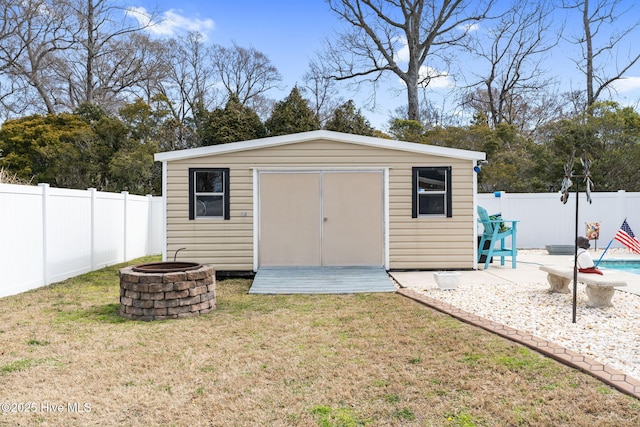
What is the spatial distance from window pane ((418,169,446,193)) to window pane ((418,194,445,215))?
0.13 m

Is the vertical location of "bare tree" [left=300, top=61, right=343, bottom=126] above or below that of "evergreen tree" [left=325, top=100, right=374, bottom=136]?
above

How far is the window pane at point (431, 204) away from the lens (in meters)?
8.66

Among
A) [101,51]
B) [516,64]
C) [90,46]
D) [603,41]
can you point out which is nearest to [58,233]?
[90,46]

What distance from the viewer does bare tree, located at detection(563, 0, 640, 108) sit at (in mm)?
20484

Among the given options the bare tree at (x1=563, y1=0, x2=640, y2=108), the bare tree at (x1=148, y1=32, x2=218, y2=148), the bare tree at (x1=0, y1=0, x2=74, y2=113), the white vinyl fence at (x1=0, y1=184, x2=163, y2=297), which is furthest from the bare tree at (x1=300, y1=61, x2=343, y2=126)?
the white vinyl fence at (x1=0, y1=184, x2=163, y2=297)

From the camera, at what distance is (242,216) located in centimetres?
860

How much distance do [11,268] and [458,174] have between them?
24.0 ft

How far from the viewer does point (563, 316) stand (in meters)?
5.31

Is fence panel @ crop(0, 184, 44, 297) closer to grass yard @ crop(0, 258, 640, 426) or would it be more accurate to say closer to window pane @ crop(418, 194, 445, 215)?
grass yard @ crop(0, 258, 640, 426)

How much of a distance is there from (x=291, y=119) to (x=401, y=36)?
25.6 ft

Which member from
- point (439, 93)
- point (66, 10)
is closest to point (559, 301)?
point (439, 93)

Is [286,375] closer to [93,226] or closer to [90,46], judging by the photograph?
[93,226]

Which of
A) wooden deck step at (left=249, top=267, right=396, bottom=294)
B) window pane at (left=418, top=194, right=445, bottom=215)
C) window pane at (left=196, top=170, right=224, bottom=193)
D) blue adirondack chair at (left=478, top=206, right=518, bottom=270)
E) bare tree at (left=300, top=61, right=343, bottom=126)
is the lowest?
wooden deck step at (left=249, top=267, right=396, bottom=294)

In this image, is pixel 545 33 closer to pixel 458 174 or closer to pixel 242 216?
pixel 458 174
